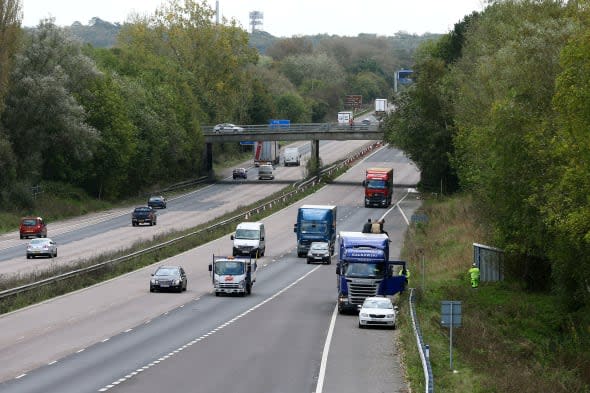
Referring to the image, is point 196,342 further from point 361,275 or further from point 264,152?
point 264,152

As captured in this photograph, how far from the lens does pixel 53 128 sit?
10362cm

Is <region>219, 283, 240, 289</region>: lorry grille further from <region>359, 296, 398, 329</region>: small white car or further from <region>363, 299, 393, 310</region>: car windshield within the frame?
<region>359, 296, 398, 329</region>: small white car

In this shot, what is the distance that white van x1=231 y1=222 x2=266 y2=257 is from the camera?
75.8 metres

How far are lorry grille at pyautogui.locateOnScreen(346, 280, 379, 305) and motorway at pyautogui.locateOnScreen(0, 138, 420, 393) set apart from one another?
89 centimetres

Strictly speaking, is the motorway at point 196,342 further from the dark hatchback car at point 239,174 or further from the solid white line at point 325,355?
the dark hatchback car at point 239,174

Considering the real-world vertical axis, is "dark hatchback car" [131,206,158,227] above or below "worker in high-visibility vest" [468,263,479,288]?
below

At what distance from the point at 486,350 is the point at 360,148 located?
13907 cm

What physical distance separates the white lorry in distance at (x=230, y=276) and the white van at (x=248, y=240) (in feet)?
60.6

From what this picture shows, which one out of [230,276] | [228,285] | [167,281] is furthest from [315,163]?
[228,285]

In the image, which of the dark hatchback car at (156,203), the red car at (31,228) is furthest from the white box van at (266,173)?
the red car at (31,228)

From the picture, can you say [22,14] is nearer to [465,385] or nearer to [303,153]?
[465,385]

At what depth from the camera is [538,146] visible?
48.0 m

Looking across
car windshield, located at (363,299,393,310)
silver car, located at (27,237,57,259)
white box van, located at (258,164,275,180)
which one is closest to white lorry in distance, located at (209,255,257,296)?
car windshield, located at (363,299,393,310)

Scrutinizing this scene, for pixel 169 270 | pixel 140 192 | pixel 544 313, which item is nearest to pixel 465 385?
pixel 544 313
